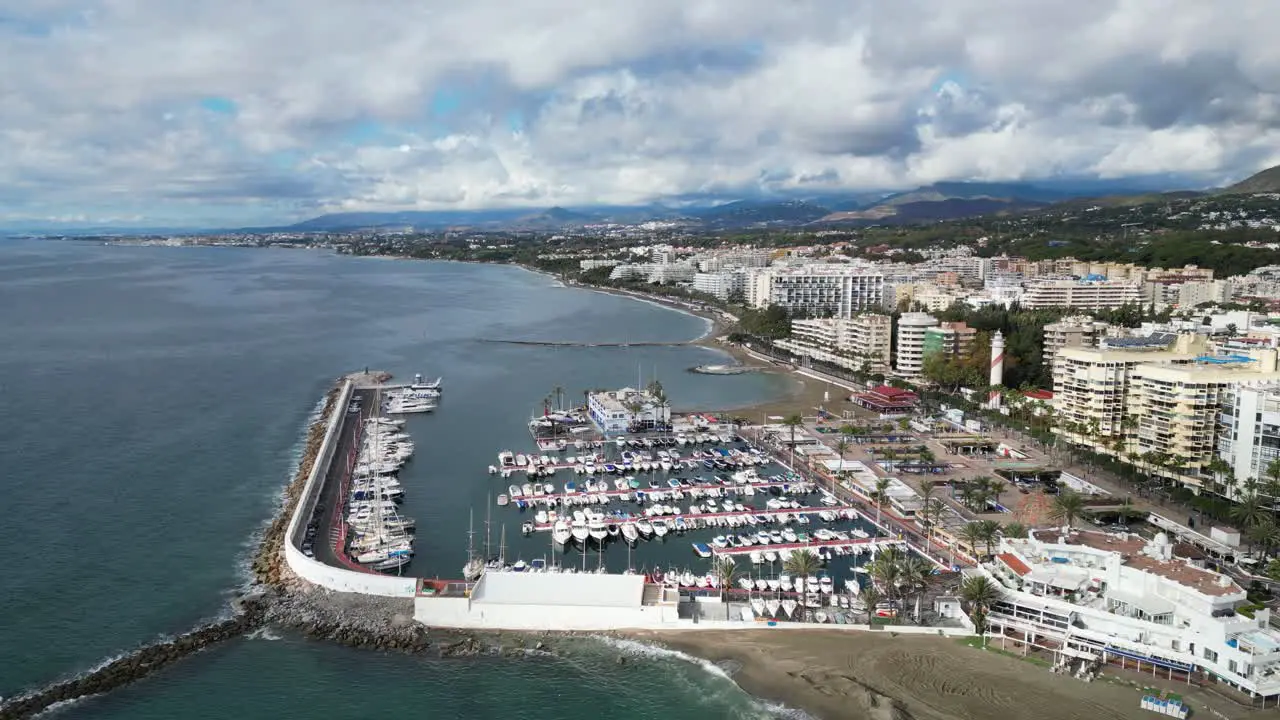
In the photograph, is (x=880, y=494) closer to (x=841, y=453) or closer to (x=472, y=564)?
(x=841, y=453)

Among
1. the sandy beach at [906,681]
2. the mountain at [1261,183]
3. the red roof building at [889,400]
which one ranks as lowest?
the sandy beach at [906,681]

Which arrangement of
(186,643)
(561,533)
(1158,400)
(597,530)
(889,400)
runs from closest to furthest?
1. (186,643)
2. (561,533)
3. (597,530)
4. (1158,400)
5. (889,400)

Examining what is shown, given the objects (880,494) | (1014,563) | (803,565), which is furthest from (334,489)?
(1014,563)

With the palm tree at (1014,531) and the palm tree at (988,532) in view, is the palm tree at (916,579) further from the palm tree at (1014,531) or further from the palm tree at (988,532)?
the palm tree at (1014,531)

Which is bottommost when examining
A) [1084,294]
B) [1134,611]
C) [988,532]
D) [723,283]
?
[1134,611]

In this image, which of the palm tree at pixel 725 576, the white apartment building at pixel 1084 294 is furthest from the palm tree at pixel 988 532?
the white apartment building at pixel 1084 294

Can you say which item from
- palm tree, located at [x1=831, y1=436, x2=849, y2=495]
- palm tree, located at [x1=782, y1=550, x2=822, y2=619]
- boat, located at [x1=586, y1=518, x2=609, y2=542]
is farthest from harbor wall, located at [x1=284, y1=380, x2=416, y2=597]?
palm tree, located at [x1=831, y1=436, x2=849, y2=495]

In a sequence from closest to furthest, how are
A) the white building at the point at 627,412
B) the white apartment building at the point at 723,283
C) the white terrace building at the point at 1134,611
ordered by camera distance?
the white terrace building at the point at 1134,611 → the white building at the point at 627,412 → the white apartment building at the point at 723,283
